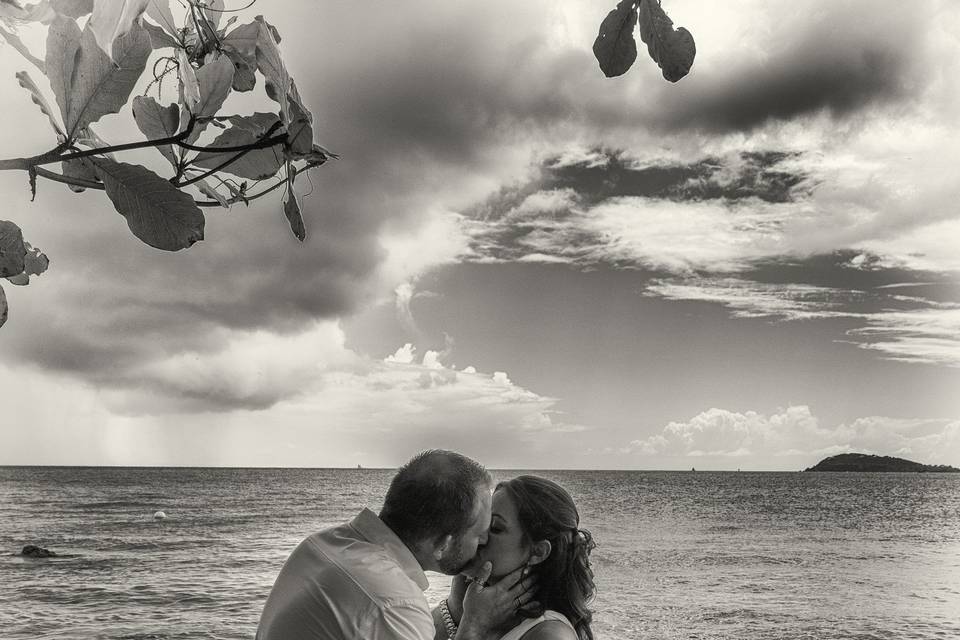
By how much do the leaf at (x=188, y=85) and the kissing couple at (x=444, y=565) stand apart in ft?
5.53

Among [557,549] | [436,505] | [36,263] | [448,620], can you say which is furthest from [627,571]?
[36,263]

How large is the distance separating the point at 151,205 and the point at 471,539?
200 centimetres

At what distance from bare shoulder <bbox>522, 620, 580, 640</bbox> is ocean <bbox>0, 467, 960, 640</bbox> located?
14.4m

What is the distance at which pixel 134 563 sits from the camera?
83.0ft

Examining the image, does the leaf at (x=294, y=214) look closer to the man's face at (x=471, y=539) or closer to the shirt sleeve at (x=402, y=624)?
the shirt sleeve at (x=402, y=624)

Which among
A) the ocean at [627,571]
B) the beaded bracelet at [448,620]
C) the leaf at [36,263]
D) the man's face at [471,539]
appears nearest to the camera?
the leaf at [36,263]

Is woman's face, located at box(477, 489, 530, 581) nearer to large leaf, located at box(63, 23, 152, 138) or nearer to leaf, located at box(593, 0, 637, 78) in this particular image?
leaf, located at box(593, 0, 637, 78)

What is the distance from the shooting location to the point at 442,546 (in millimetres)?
2359

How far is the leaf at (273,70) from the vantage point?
1.93 feet

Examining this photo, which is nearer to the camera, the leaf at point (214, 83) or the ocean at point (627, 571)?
the leaf at point (214, 83)

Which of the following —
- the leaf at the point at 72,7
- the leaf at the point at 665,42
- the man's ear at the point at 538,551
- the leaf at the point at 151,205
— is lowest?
the man's ear at the point at 538,551

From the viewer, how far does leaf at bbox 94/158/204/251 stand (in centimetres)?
59

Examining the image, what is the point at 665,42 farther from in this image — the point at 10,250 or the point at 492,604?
the point at 492,604

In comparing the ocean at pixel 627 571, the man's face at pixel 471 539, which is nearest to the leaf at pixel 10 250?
the man's face at pixel 471 539
